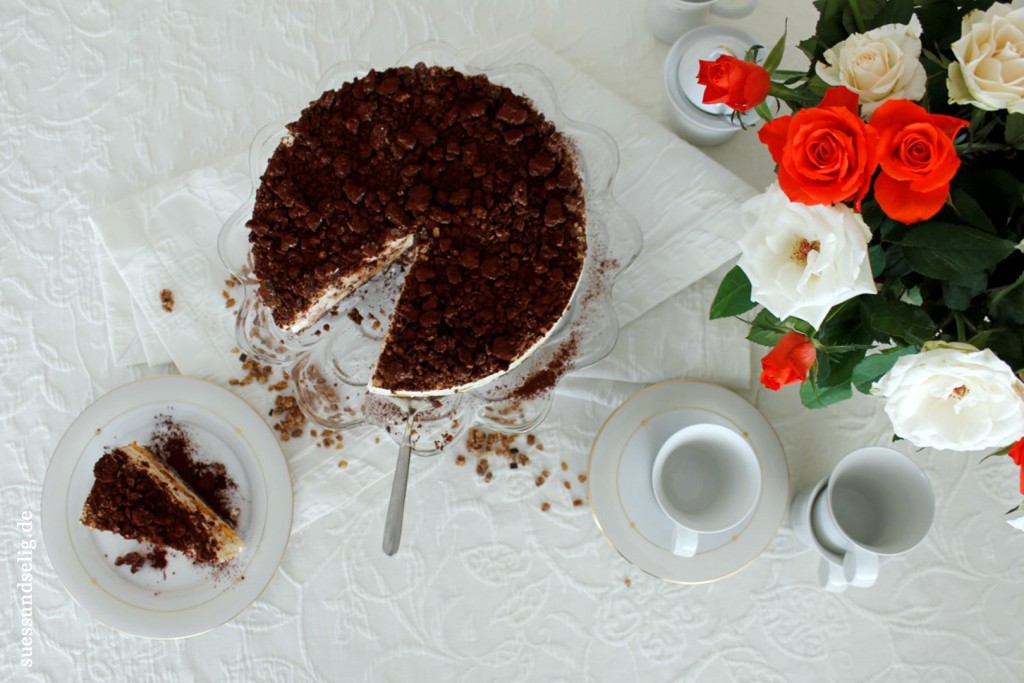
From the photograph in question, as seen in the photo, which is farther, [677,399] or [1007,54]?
[677,399]

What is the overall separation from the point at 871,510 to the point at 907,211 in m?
0.90

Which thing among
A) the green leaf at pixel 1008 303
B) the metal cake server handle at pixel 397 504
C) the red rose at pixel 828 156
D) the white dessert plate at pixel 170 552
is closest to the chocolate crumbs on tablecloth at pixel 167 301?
the white dessert plate at pixel 170 552

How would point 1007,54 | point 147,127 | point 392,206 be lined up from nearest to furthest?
point 1007,54 < point 392,206 < point 147,127

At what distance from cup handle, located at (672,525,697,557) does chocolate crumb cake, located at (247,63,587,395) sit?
0.47 meters

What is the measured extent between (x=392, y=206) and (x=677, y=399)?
725mm

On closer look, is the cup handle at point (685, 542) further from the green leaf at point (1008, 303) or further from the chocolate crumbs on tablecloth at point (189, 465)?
the chocolate crumbs on tablecloth at point (189, 465)

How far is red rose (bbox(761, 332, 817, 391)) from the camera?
108 cm

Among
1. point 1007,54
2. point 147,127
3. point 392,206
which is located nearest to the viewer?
point 1007,54

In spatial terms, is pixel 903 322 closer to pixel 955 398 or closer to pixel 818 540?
pixel 955 398

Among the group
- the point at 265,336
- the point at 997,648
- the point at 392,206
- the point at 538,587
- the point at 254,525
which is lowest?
the point at 997,648

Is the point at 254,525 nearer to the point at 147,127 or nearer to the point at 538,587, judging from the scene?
the point at 538,587

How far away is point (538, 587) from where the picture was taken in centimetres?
168

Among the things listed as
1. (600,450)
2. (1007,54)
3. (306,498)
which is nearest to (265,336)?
(306,498)

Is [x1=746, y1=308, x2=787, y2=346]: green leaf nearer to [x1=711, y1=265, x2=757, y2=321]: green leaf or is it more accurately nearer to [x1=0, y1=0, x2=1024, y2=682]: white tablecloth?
[x1=711, y1=265, x2=757, y2=321]: green leaf
